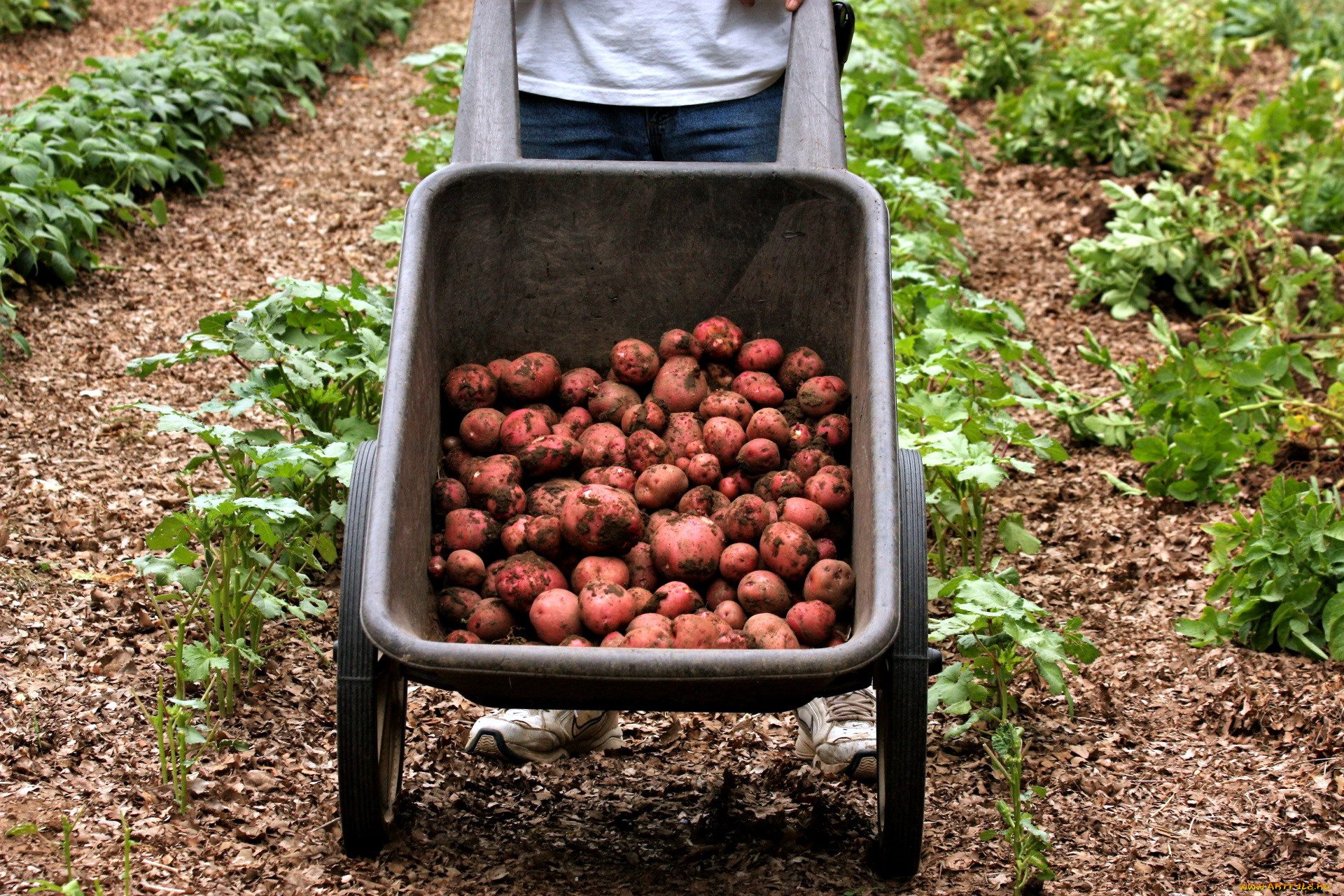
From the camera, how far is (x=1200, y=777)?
2.59m

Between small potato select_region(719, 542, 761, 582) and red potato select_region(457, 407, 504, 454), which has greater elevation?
red potato select_region(457, 407, 504, 454)

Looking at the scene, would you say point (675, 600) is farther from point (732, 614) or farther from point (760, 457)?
point (760, 457)

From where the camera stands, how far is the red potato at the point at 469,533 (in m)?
2.22

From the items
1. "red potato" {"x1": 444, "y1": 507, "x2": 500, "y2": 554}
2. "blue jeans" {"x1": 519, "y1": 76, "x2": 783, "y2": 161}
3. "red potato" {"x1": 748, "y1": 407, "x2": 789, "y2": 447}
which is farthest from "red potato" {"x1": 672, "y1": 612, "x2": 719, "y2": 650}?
"blue jeans" {"x1": 519, "y1": 76, "x2": 783, "y2": 161}

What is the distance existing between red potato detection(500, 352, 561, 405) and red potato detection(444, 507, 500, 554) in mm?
370

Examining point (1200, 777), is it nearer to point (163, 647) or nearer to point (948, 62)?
point (163, 647)

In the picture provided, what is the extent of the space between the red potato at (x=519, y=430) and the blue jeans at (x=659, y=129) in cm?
81

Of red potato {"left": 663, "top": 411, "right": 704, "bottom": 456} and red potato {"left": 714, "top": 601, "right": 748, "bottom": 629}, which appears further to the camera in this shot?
red potato {"left": 663, "top": 411, "right": 704, "bottom": 456}

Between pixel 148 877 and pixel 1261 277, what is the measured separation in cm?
444

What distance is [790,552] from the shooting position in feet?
7.01

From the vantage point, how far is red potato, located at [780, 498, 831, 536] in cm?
222

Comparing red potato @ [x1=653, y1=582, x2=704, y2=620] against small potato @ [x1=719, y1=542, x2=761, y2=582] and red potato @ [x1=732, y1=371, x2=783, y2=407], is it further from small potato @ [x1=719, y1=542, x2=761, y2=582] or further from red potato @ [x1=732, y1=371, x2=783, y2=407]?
red potato @ [x1=732, y1=371, x2=783, y2=407]

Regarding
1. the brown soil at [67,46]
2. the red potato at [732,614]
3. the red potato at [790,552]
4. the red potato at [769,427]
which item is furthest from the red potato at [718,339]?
the brown soil at [67,46]

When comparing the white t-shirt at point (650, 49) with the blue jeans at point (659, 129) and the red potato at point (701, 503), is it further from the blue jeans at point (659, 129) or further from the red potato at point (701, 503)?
the red potato at point (701, 503)
